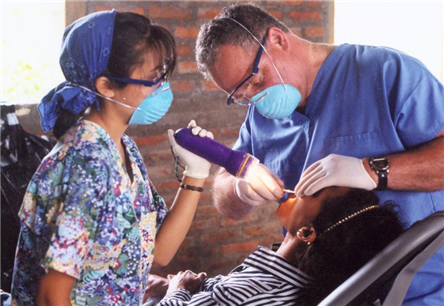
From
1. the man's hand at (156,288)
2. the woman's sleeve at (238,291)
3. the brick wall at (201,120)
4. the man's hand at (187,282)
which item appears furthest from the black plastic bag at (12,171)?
the woman's sleeve at (238,291)

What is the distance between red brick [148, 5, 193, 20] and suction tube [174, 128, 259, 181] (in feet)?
5.00

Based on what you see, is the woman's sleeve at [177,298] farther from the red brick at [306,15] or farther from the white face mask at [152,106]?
the red brick at [306,15]

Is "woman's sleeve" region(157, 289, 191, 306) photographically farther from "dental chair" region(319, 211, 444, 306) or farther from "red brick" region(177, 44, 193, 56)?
"red brick" region(177, 44, 193, 56)

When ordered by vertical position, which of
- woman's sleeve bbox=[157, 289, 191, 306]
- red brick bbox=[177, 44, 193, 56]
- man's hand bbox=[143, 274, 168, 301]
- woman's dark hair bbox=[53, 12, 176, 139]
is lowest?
man's hand bbox=[143, 274, 168, 301]

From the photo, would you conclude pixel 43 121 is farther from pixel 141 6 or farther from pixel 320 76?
pixel 141 6

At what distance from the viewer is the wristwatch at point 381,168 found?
1608 mm

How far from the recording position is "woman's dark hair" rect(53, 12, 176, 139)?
140 cm

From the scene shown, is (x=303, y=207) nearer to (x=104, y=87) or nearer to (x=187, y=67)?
(x=104, y=87)

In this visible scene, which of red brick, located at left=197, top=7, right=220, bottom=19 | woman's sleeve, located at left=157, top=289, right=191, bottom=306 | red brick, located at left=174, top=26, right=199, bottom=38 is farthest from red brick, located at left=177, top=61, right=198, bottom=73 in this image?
woman's sleeve, located at left=157, top=289, right=191, bottom=306

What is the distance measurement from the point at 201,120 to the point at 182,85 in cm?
23

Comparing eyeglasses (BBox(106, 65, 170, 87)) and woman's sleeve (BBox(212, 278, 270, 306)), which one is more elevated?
eyeglasses (BBox(106, 65, 170, 87))

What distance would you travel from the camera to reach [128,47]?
141 cm

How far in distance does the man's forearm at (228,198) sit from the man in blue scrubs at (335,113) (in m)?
0.05

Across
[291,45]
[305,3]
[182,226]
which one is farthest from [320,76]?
[305,3]
